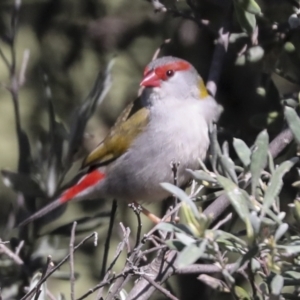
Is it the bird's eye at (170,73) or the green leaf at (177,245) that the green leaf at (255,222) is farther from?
the bird's eye at (170,73)

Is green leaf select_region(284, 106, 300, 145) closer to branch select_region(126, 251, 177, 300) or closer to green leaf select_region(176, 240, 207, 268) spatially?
green leaf select_region(176, 240, 207, 268)

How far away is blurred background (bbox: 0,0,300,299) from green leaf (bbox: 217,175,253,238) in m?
1.93

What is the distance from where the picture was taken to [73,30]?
14.4 feet

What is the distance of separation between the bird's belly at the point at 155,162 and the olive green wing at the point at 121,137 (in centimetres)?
4

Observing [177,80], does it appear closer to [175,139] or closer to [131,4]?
[175,139]

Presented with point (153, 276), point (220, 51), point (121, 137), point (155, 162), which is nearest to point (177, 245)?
point (153, 276)

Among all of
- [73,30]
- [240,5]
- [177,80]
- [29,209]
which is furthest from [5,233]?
[240,5]

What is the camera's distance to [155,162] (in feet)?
11.9

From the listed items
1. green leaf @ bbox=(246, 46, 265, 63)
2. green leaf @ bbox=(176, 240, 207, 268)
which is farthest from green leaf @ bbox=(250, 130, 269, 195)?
green leaf @ bbox=(246, 46, 265, 63)

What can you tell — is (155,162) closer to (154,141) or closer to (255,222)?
(154,141)

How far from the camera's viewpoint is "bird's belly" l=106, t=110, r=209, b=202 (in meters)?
3.47

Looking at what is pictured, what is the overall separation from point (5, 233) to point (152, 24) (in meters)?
1.56

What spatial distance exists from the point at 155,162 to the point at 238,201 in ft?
6.85

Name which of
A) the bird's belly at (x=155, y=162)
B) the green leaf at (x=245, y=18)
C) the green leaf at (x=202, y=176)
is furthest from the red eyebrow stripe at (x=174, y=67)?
the green leaf at (x=202, y=176)
